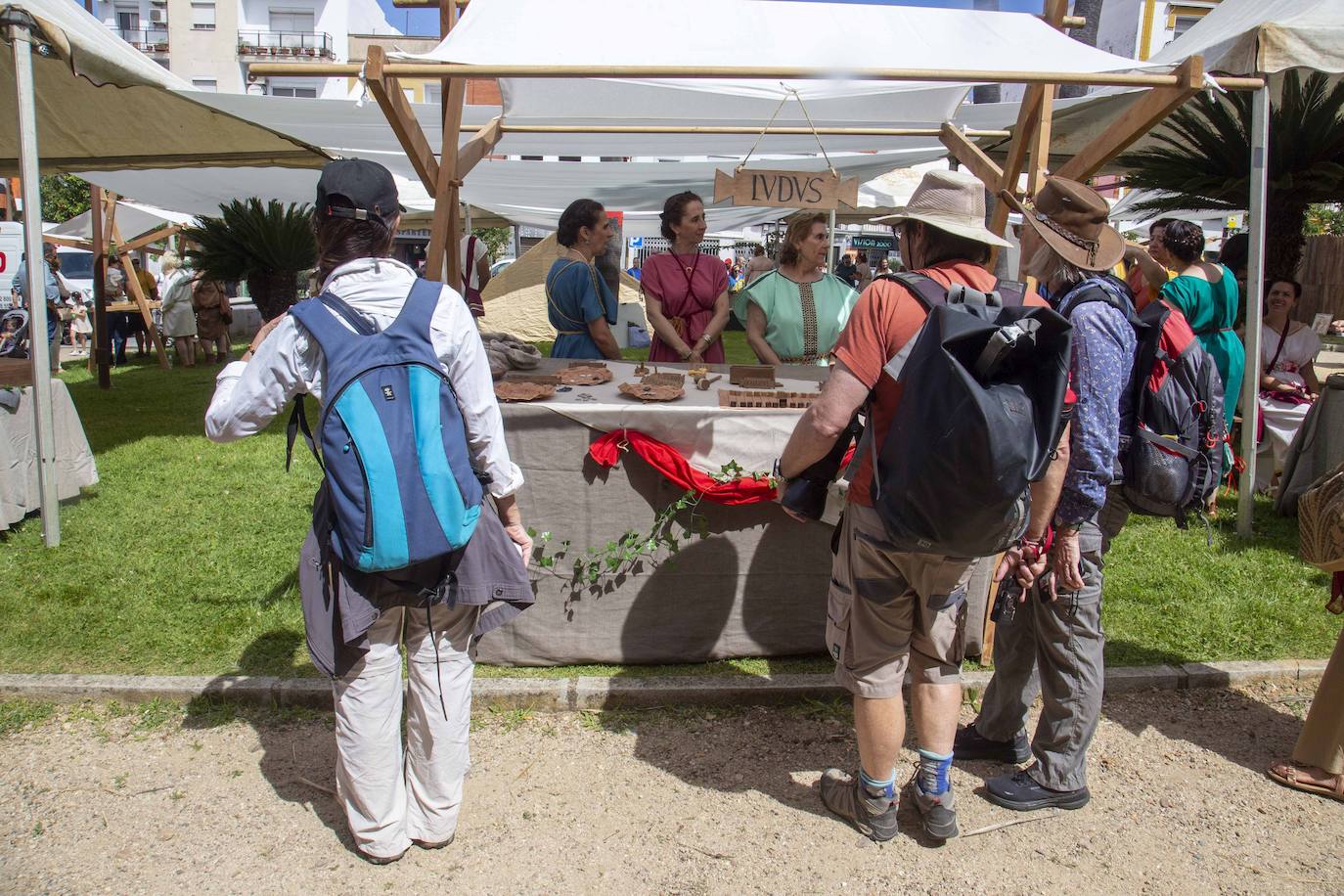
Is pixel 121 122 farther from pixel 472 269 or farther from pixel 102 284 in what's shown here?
pixel 102 284

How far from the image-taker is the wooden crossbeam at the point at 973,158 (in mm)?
4016

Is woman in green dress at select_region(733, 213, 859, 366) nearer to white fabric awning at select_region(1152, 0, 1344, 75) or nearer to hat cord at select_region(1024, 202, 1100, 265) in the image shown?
white fabric awning at select_region(1152, 0, 1344, 75)

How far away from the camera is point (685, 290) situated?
15.9 feet

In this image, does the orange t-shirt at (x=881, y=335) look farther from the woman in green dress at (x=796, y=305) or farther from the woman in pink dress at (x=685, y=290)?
the woman in pink dress at (x=685, y=290)

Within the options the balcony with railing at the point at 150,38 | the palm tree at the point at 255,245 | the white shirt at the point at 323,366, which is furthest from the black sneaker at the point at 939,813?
the balcony with railing at the point at 150,38

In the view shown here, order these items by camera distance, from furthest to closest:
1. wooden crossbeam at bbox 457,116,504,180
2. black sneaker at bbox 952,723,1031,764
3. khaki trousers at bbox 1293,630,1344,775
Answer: wooden crossbeam at bbox 457,116,504,180
black sneaker at bbox 952,723,1031,764
khaki trousers at bbox 1293,630,1344,775

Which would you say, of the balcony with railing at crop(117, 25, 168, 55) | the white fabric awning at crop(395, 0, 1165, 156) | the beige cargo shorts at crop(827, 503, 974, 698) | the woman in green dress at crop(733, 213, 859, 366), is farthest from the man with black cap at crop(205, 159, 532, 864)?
the balcony with railing at crop(117, 25, 168, 55)

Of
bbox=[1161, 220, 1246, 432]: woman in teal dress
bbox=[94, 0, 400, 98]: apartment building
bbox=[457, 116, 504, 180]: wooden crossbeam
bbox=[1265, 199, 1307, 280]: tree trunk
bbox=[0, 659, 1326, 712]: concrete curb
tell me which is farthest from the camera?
bbox=[94, 0, 400, 98]: apartment building

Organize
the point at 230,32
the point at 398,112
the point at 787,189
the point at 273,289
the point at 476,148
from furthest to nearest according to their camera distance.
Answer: the point at 230,32 → the point at 273,289 → the point at 787,189 → the point at 476,148 → the point at 398,112

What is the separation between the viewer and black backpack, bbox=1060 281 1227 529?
2615 millimetres

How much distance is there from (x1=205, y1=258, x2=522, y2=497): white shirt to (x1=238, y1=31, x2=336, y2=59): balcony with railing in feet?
171

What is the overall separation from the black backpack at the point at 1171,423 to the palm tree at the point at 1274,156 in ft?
15.1

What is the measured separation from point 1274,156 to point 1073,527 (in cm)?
601

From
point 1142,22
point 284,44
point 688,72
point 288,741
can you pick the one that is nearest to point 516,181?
point 688,72
